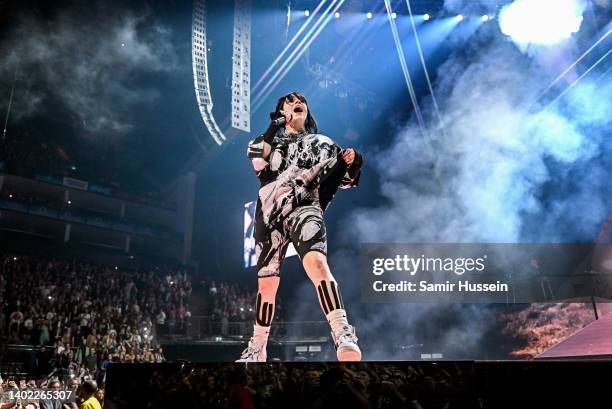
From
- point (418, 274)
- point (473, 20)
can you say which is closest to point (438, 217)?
point (418, 274)

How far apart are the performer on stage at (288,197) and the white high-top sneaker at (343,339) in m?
0.48

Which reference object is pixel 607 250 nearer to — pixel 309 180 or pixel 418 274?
pixel 418 274

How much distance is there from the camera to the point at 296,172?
197 inches

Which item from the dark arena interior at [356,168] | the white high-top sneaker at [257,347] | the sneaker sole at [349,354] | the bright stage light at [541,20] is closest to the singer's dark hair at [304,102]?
the dark arena interior at [356,168]

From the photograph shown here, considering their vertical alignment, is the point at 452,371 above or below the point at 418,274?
below

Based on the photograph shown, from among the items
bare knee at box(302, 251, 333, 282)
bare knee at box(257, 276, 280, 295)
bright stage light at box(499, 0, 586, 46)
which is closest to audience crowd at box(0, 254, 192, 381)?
bare knee at box(257, 276, 280, 295)

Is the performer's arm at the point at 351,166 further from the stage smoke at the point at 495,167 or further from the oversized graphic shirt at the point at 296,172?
the stage smoke at the point at 495,167

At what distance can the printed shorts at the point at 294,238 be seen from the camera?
479 cm

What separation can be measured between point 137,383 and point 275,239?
239cm

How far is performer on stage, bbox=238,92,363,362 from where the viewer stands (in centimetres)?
483

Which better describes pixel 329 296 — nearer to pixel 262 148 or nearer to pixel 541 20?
pixel 262 148

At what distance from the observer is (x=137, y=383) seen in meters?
2.85

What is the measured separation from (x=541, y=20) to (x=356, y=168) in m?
8.56

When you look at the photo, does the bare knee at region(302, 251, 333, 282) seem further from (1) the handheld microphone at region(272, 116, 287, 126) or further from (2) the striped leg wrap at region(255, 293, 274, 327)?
(1) the handheld microphone at region(272, 116, 287, 126)
